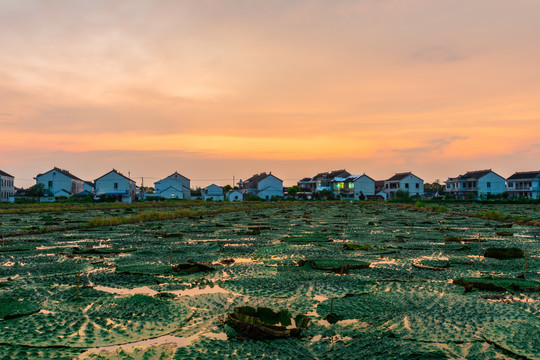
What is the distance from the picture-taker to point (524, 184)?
68500 millimetres

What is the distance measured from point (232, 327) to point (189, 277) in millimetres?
1971

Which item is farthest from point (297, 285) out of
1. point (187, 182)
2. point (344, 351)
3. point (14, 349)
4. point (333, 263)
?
point (187, 182)

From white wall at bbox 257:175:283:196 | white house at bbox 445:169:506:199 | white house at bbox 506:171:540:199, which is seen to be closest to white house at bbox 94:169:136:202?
white wall at bbox 257:175:283:196

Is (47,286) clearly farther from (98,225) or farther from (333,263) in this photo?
(98,225)

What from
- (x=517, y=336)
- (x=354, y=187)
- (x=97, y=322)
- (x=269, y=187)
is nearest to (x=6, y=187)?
(x=269, y=187)

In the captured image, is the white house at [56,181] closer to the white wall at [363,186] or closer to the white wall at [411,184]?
the white wall at [363,186]

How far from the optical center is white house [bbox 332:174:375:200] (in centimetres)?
6962

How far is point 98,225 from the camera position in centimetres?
1269

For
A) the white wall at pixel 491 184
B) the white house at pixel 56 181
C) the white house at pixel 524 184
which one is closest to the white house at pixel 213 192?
the white house at pixel 56 181

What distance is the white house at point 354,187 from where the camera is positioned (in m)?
69.6

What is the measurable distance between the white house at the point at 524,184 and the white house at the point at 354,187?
24929 millimetres

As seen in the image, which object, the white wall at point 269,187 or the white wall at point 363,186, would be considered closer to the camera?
the white wall at point 363,186

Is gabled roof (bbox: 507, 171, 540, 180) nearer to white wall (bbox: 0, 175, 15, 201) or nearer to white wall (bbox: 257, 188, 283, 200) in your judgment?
white wall (bbox: 257, 188, 283, 200)

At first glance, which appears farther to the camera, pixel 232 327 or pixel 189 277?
pixel 189 277
